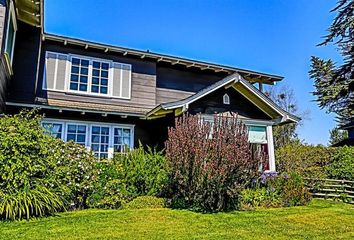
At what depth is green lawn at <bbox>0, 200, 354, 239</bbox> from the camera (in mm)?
6172

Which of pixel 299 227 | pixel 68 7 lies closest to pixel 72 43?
pixel 68 7

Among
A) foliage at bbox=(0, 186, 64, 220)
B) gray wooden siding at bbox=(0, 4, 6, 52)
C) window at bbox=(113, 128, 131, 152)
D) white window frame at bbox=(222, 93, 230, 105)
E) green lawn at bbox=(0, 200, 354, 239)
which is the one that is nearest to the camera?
green lawn at bbox=(0, 200, 354, 239)

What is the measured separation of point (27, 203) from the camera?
709 centimetres

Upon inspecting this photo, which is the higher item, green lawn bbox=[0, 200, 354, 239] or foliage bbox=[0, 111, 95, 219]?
foliage bbox=[0, 111, 95, 219]

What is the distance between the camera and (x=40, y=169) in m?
7.75

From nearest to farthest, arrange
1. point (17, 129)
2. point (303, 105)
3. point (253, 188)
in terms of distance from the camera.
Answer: point (17, 129)
point (253, 188)
point (303, 105)

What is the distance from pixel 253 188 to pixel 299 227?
3.28m

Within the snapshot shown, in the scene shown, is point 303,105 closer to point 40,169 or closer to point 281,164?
point 281,164

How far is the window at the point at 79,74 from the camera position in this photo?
1306cm

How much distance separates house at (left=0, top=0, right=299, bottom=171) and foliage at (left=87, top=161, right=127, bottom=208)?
286cm

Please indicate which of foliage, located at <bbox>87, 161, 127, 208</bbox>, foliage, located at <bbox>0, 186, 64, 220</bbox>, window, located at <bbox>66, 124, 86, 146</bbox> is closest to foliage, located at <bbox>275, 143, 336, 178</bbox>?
foliage, located at <bbox>87, 161, 127, 208</bbox>

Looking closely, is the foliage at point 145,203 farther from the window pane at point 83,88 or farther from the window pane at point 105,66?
the window pane at point 105,66

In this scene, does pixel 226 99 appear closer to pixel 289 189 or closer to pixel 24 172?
pixel 289 189

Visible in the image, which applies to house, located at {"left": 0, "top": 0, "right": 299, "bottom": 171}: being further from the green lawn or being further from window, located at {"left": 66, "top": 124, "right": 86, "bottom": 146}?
the green lawn
